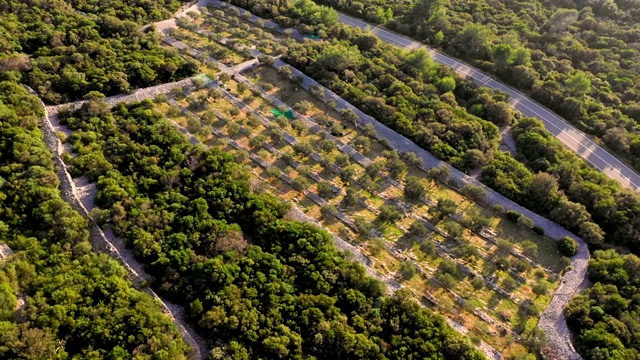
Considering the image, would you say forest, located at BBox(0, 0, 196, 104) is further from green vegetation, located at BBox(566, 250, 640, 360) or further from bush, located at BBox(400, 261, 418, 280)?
green vegetation, located at BBox(566, 250, 640, 360)

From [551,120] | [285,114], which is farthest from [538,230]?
[285,114]

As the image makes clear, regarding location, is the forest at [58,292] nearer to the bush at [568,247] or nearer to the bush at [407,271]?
the bush at [407,271]

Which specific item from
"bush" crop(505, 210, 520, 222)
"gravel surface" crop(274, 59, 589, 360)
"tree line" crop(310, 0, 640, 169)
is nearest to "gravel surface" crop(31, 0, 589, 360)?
"gravel surface" crop(274, 59, 589, 360)

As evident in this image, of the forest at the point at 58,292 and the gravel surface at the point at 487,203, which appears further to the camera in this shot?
the gravel surface at the point at 487,203

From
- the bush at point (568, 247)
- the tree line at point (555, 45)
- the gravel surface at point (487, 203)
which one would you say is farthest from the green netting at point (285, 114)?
the bush at point (568, 247)

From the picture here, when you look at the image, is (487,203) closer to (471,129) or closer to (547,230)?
(547,230)

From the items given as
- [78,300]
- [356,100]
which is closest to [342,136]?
[356,100]
